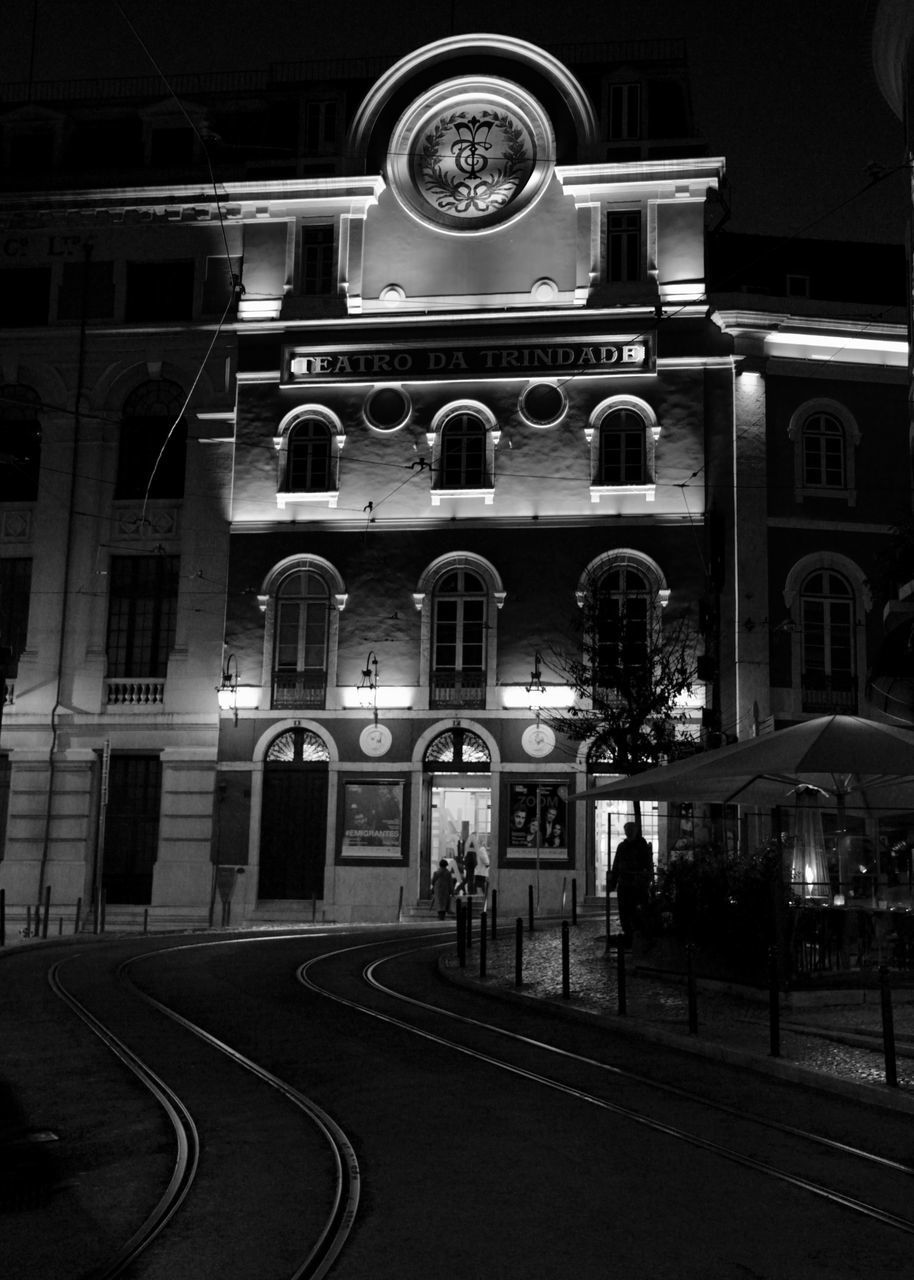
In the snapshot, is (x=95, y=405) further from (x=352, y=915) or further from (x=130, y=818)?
(x=352, y=915)

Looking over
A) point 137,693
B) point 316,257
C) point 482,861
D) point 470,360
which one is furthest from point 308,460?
point 482,861

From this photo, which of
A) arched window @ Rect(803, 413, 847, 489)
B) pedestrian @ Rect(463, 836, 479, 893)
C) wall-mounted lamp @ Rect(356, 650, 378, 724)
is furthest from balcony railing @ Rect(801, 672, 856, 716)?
wall-mounted lamp @ Rect(356, 650, 378, 724)

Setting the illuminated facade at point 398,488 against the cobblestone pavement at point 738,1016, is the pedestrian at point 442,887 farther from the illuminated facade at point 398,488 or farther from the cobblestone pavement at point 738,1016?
the cobblestone pavement at point 738,1016

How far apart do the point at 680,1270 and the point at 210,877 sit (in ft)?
93.1

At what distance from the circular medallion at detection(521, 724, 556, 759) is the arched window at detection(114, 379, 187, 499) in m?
10.3

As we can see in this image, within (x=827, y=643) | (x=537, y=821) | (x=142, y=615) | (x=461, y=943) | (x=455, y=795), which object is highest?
(x=142, y=615)

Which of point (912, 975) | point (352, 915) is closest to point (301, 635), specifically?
point (352, 915)

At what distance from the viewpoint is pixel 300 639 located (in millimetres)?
35156

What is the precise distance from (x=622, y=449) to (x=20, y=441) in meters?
14.8

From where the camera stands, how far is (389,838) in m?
33.9

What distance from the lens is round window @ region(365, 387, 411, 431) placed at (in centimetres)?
3556

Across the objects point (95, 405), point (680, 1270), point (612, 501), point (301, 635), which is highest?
point (95, 405)

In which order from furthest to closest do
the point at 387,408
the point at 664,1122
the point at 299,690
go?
the point at 387,408, the point at 299,690, the point at 664,1122

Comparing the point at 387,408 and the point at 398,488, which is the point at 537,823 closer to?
the point at 398,488
